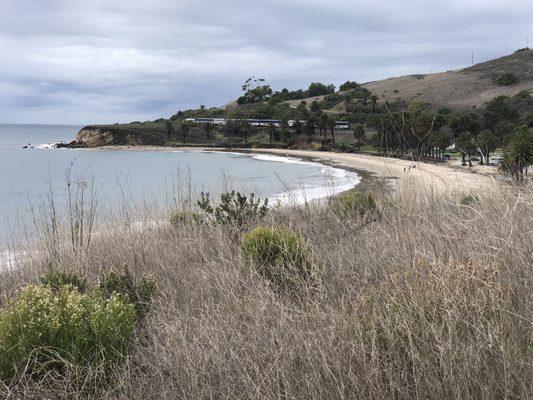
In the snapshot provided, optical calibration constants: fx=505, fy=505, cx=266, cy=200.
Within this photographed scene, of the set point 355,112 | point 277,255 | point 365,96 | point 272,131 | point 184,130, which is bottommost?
point 277,255

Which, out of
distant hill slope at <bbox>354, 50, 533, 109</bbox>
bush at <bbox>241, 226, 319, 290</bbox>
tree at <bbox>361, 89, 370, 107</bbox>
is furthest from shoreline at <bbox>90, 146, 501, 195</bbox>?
distant hill slope at <bbox>354, 50, 533, 109</bbox>

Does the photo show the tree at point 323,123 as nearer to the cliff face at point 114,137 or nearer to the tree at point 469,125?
the tree at point 469,125

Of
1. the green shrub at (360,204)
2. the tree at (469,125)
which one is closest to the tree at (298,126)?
the tree at (469,125)

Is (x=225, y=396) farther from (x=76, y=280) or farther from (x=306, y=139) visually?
(x=306, y=139)

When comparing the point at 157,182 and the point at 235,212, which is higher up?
the point at 235,212

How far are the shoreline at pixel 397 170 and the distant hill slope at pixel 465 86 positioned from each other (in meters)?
32.9

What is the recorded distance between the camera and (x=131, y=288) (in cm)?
432

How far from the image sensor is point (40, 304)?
3.05 m

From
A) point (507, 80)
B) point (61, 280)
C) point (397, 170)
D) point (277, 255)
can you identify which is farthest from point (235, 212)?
point (507, 80)

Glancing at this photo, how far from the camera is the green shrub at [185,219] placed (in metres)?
7.31

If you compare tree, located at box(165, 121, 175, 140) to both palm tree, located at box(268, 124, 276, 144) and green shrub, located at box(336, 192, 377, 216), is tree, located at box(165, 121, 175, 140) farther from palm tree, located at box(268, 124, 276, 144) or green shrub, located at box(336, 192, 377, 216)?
green shrub, located at box(336, 192, 377, 216)

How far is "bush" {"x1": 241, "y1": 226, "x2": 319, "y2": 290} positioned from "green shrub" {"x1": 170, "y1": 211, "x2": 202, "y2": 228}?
7.78 ft

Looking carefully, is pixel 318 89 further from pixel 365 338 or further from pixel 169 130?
pixel 365 338

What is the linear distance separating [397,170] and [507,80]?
133 m
